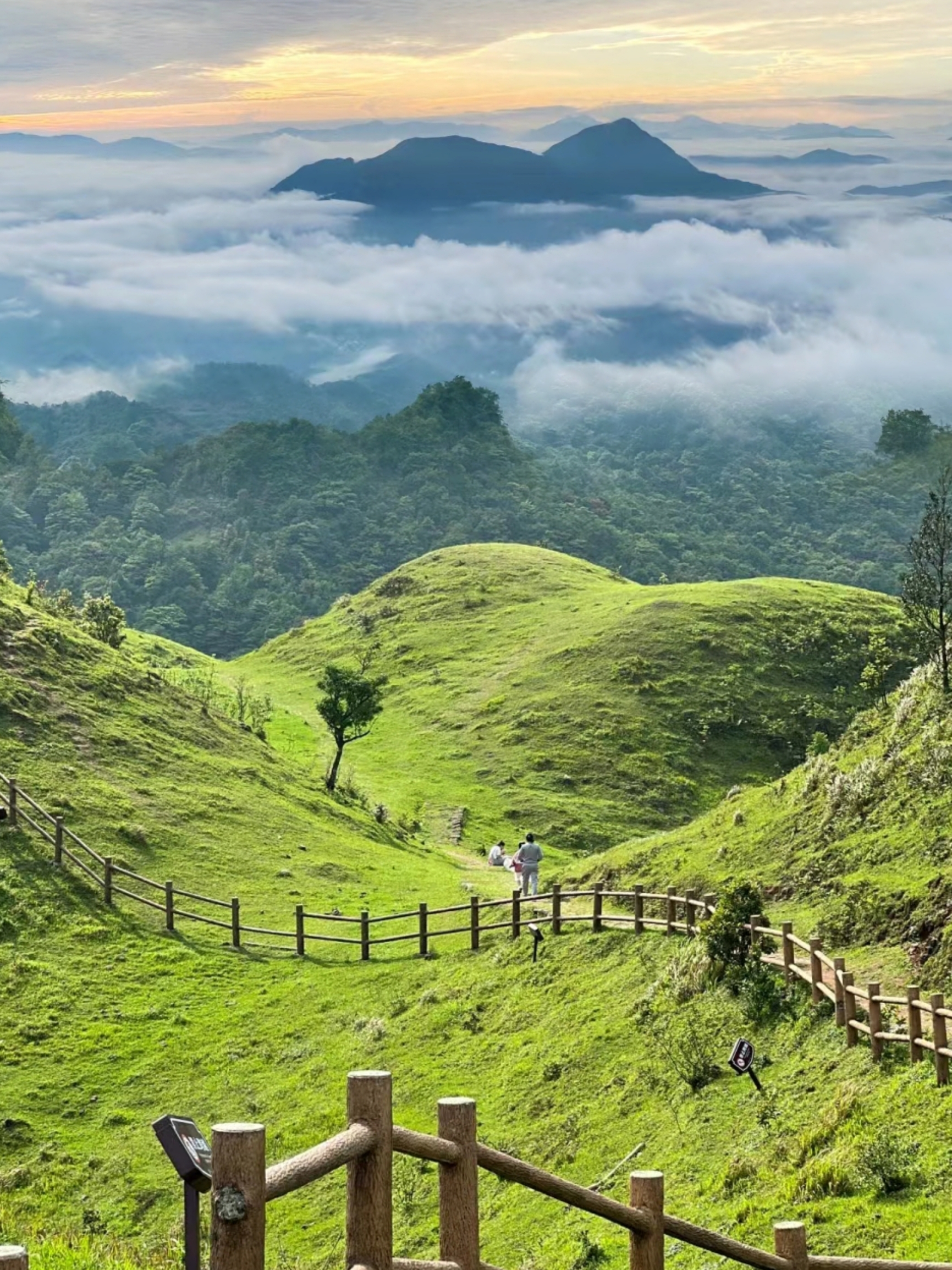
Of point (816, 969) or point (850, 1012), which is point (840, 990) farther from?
point (816, 969)

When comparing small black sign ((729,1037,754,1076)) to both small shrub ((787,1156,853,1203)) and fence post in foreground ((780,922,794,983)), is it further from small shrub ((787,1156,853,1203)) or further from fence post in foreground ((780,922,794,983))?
fence post in foreground ((780,922,794,983))

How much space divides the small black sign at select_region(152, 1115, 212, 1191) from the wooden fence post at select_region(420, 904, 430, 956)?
3390 cm

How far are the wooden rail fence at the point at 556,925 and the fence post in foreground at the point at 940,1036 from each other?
1cm

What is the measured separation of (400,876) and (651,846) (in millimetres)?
10959

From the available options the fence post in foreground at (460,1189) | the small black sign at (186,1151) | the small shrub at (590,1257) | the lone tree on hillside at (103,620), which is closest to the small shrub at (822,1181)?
the small shrub at (590,1257)

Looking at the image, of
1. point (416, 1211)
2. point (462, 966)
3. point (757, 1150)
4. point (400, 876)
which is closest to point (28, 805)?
point (400, 876)

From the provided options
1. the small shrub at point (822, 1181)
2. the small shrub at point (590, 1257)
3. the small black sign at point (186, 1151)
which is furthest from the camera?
the small shrub at point (590, 1257)

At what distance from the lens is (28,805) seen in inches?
1976

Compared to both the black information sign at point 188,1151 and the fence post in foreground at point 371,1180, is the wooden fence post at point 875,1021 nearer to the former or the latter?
the fence post in foreground at point 371,1180

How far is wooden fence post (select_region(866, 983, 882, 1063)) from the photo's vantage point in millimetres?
22094

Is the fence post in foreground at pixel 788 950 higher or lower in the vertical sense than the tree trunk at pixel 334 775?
higher

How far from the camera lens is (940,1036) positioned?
2025 centimetres

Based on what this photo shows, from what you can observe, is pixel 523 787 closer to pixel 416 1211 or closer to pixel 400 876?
pixel 400 876

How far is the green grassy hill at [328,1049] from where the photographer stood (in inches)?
830
